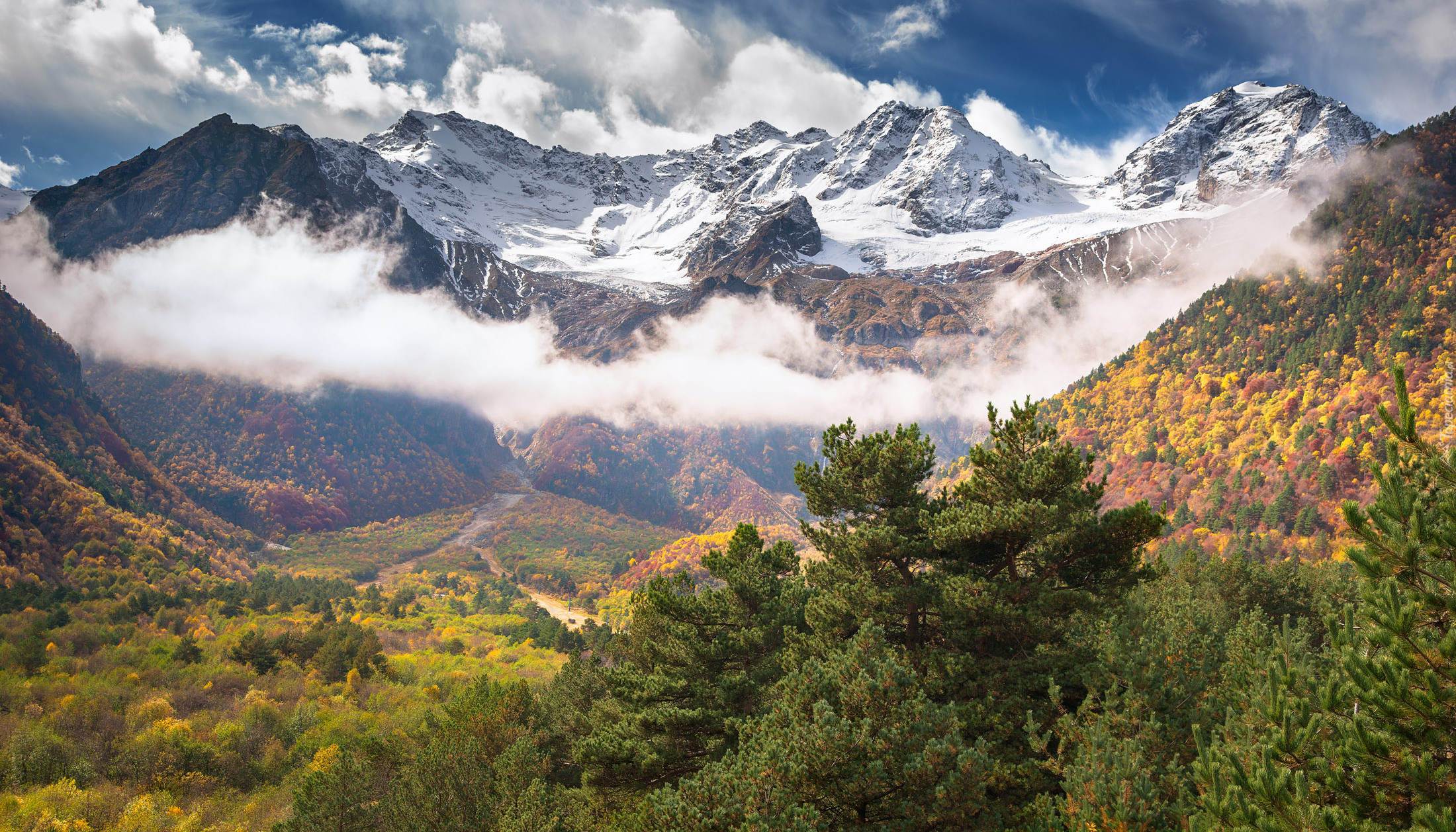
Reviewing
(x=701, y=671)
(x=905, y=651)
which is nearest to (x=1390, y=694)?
(x=905, y=651)

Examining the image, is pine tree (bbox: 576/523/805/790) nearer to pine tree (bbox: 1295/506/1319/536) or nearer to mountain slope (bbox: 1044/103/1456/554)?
mountain slope (bbox: 1044/103/1456/554)

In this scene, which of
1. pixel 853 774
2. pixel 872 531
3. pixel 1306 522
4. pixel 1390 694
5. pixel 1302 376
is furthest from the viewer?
pixel 1302 376

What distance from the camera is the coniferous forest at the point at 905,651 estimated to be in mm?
7945

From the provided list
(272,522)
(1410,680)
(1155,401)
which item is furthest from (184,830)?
(272,522)

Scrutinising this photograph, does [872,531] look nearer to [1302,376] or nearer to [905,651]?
[905,651]

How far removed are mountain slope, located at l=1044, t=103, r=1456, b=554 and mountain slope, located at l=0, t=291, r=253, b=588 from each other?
151747mm

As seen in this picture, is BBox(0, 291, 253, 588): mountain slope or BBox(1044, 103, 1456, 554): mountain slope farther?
BBox(0, 291, 253, 588): mountain slope

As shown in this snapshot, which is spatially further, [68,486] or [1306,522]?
[68,486]

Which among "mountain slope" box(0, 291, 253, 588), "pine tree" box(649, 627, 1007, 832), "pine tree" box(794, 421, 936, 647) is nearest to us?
"pine tree" box(649, 627, 1007, 832)

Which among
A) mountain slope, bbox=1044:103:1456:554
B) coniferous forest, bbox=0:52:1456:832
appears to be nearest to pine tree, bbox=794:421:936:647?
coniferous forest, bbox=0:52:1456:832

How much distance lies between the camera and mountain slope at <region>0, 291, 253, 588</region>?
278 feet

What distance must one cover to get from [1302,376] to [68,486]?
19156cm

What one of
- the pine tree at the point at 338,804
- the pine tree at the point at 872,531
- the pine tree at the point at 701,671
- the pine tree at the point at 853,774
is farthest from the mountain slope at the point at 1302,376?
the pine tree at the point at 338,804

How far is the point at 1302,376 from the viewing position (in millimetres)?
102062
